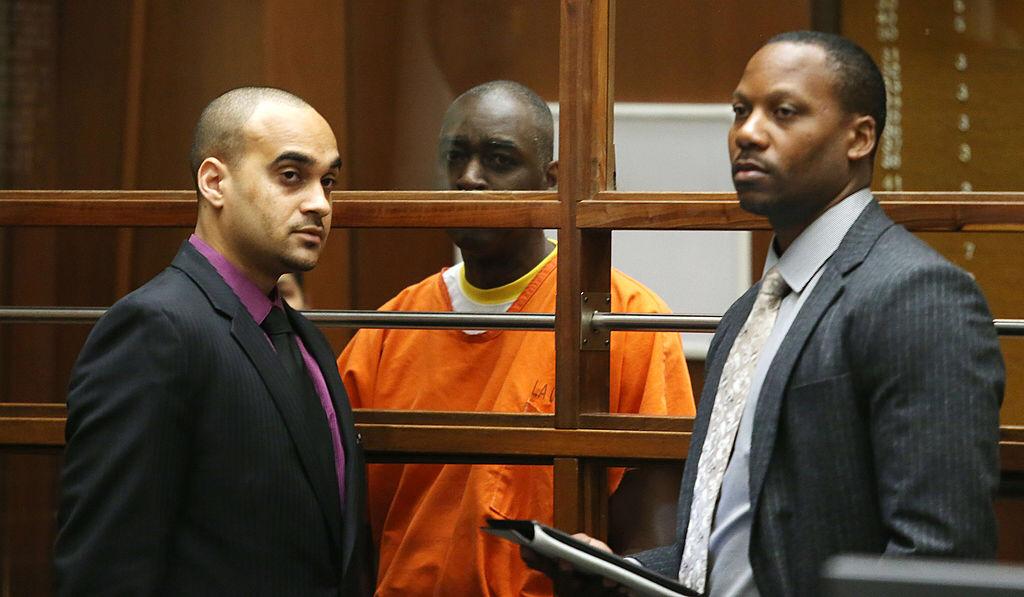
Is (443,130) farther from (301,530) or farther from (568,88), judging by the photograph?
(301,530)

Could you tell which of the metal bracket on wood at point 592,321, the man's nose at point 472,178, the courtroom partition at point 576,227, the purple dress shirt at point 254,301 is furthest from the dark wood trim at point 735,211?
the purple dress shirt at point 254,301

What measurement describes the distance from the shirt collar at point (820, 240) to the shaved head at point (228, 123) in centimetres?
82

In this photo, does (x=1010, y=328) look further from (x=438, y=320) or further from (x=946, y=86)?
(x=438, y=320)

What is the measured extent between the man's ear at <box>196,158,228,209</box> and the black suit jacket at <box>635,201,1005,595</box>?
0.90 metres

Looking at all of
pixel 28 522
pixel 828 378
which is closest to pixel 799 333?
pixel 828 378

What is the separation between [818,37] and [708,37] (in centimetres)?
63

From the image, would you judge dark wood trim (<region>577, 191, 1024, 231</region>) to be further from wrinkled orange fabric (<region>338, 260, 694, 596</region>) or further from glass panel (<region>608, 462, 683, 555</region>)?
glass panel (<region>608, 462, 683, 555</region>)

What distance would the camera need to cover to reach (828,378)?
68.8 inches

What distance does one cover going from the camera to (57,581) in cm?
190

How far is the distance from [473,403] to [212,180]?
64 cm

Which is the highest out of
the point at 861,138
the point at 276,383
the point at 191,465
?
the point at 861,138

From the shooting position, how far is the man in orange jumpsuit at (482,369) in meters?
2.42

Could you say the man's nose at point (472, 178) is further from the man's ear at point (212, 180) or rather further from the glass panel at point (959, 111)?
the glass panel at point (959, 111)

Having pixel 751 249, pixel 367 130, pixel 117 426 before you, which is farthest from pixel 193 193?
pixel 751 249
